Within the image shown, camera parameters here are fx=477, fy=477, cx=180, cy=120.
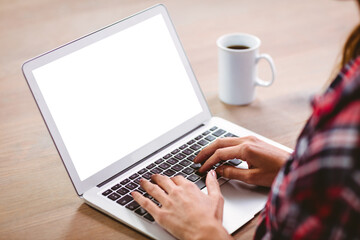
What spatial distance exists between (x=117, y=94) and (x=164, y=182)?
8.0 inches

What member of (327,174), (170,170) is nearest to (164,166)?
(170,170)

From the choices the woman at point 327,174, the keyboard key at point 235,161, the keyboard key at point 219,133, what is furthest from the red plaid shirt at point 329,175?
the keyboard key at point 219,133

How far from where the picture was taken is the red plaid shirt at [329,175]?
0.47m

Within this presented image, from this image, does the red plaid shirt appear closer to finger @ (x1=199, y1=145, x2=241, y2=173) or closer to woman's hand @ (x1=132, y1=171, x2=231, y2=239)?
woman's hand @ (x1=132, y1=171, x2=231, y2=239)

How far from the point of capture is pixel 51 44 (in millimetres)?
1411

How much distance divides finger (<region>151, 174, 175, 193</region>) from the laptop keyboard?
0.03 meters

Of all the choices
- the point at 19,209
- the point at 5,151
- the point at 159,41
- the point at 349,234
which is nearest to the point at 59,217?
the point at 19,209

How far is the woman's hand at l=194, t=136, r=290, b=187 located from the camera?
32.4 inches

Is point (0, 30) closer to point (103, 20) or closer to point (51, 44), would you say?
point (51, 44)

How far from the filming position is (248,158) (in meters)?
0.85

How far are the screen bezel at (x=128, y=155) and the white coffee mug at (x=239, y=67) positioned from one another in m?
0.12

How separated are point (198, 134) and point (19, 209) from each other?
375mm

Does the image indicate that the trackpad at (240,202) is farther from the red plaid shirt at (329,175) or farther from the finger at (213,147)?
the red plaid shirt at (329,175)

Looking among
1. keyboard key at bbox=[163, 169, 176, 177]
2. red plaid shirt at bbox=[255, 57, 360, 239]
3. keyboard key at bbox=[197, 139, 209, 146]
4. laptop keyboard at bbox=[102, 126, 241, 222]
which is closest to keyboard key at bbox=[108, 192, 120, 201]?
laptop keyboard at bbox=[102, 126, 241, 222]
